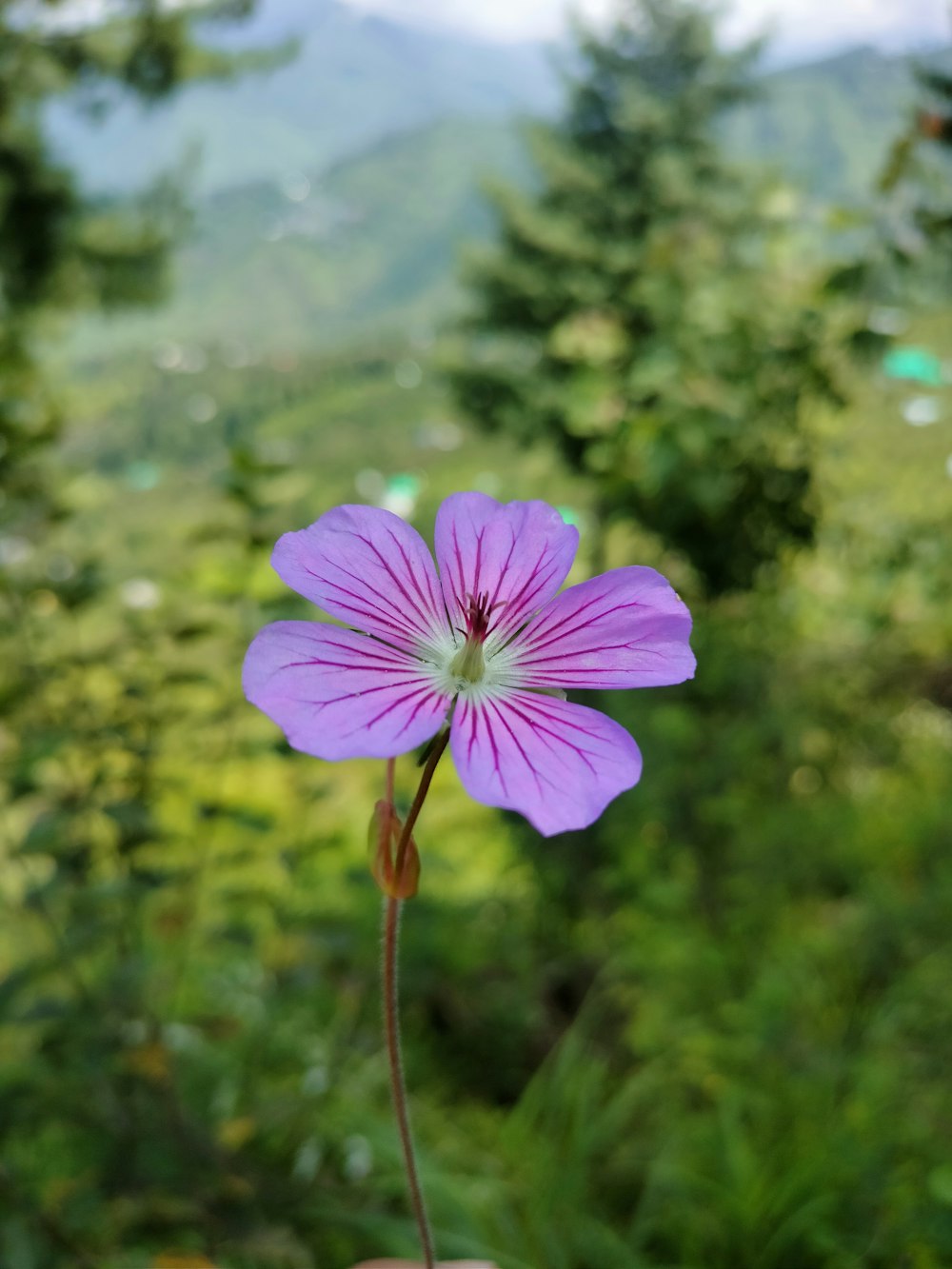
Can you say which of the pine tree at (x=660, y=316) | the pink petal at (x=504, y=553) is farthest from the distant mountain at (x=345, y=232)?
the pink petal at (x=504, y=553)

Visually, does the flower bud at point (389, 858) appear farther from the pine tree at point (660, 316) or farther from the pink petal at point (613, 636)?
the pine tree at point (660, 316)

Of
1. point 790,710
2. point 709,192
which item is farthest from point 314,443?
point 790,710

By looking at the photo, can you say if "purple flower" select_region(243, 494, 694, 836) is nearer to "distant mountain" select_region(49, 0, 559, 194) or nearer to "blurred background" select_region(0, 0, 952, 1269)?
"blurred background" select_region(0, 0, 952, 1269)

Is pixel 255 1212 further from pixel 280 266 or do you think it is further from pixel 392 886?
pixel 280 266

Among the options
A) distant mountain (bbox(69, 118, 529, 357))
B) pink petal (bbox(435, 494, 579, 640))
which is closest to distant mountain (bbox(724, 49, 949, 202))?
distant mountain (bbox(69, 118, 529, 357))

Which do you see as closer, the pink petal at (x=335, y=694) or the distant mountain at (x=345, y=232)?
the pink petal at (x=335, y=694)

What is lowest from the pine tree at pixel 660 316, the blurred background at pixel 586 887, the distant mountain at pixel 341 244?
the blurred background at pixel 586 887
